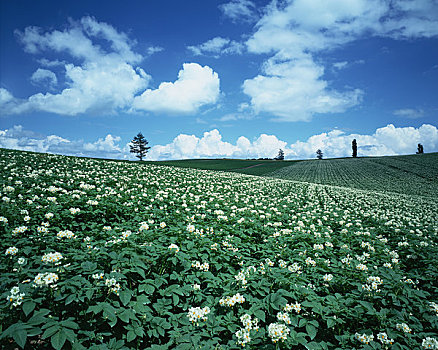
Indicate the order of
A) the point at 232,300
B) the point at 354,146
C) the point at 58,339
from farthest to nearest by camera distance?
1. the point at 354,146
2. the point at 232,300
3. the point at 58,339

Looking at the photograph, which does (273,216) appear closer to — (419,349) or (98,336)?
(419,349)

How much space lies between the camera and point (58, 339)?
2166mm

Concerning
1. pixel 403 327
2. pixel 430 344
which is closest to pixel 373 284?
pixel 403 327

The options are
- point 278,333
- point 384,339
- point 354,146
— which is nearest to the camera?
point 278,333

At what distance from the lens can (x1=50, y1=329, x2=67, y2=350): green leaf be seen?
2.10 meters

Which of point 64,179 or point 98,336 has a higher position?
point 64,179

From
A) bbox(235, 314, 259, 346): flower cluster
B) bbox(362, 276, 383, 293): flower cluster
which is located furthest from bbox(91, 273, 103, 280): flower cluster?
bbox(362, 276, 383, 293): flower cluster

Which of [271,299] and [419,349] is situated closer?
[419,349]

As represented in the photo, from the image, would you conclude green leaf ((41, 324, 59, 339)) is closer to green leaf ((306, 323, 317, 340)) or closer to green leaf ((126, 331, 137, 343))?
green leaf ((126, 331, 137, 343))

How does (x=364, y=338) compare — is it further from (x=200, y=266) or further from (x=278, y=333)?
(x=200, y=266)

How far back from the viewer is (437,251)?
6.64m

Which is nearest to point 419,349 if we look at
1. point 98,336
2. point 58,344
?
point 98,336

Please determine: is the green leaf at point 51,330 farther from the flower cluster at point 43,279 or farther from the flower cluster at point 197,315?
the flower cluster at point 197,315

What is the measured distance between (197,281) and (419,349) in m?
3.38
